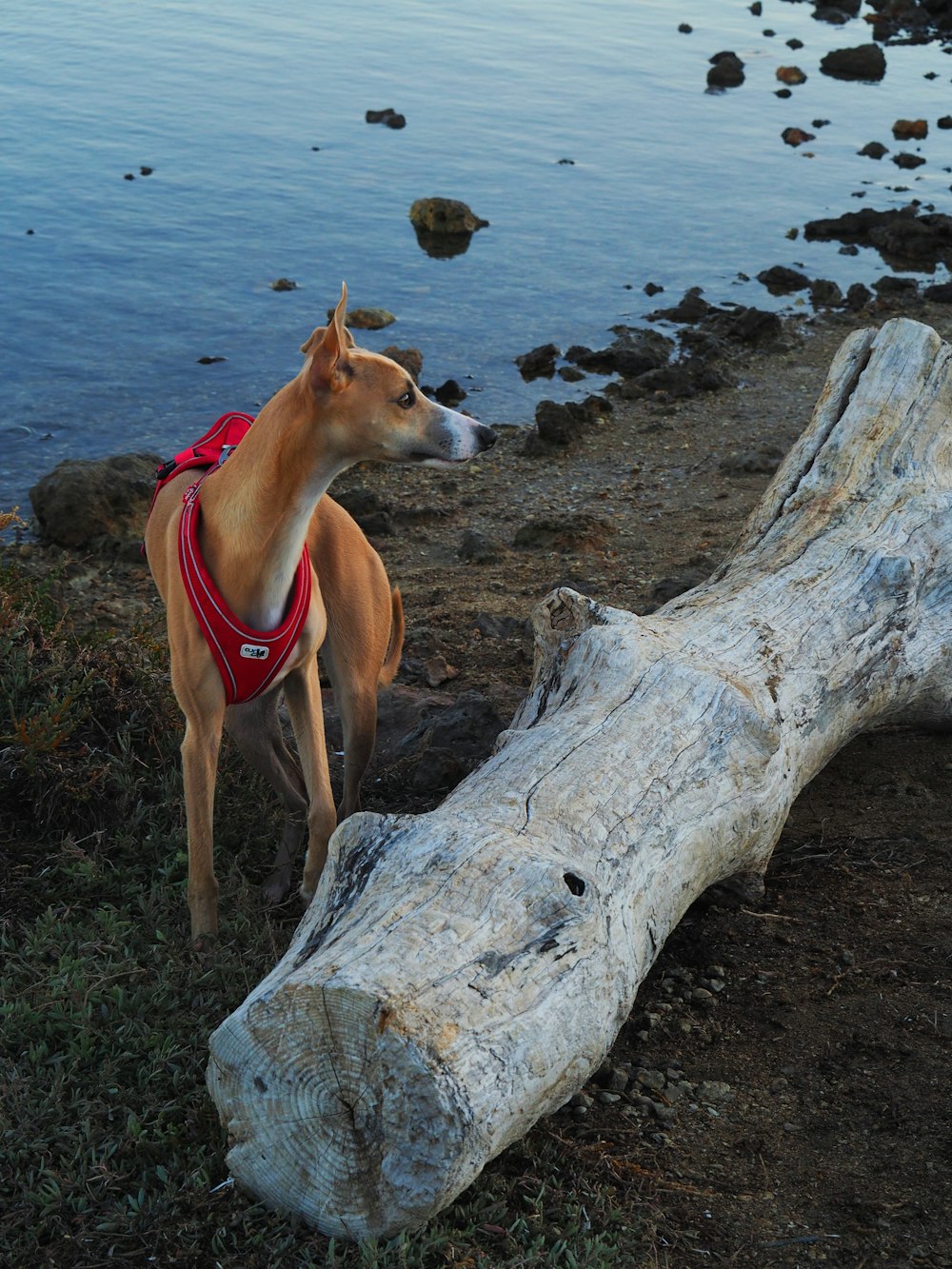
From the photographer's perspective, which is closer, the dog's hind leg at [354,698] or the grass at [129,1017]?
the grass at [129,1017]

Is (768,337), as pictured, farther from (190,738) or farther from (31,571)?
(190,738)

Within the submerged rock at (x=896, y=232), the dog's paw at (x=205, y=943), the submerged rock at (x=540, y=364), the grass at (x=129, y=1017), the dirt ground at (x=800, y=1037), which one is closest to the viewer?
the grass at (x=129, y=1017)

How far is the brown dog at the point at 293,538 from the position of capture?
4.21m

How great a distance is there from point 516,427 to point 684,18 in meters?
26.8

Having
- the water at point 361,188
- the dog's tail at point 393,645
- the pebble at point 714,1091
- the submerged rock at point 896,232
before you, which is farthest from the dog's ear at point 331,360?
the submerged rock at point 896,232

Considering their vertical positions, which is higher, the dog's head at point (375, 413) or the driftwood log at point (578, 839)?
the dog's head at point (375, 413)

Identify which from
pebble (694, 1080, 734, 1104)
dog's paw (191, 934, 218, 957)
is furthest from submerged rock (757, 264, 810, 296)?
pebble (694, 1080, 734, 1104)

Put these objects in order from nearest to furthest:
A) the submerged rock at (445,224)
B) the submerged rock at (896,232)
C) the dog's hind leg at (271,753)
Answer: the dog's hind leg at (271,753), the submerged rock at (896,232), the submerged rock at (445,224)

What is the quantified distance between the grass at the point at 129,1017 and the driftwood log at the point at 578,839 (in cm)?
18

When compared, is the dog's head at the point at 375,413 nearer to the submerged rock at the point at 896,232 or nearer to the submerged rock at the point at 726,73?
the submerged rock at the point at 896,232

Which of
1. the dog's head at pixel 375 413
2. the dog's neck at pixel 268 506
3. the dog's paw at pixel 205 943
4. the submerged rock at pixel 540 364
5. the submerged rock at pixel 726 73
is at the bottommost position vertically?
the dog's paw at pixel 205 943

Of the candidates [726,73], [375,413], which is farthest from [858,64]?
[375,413]

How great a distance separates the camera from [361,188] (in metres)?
18.8

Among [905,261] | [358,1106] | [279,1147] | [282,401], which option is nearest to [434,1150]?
[358,1106]
